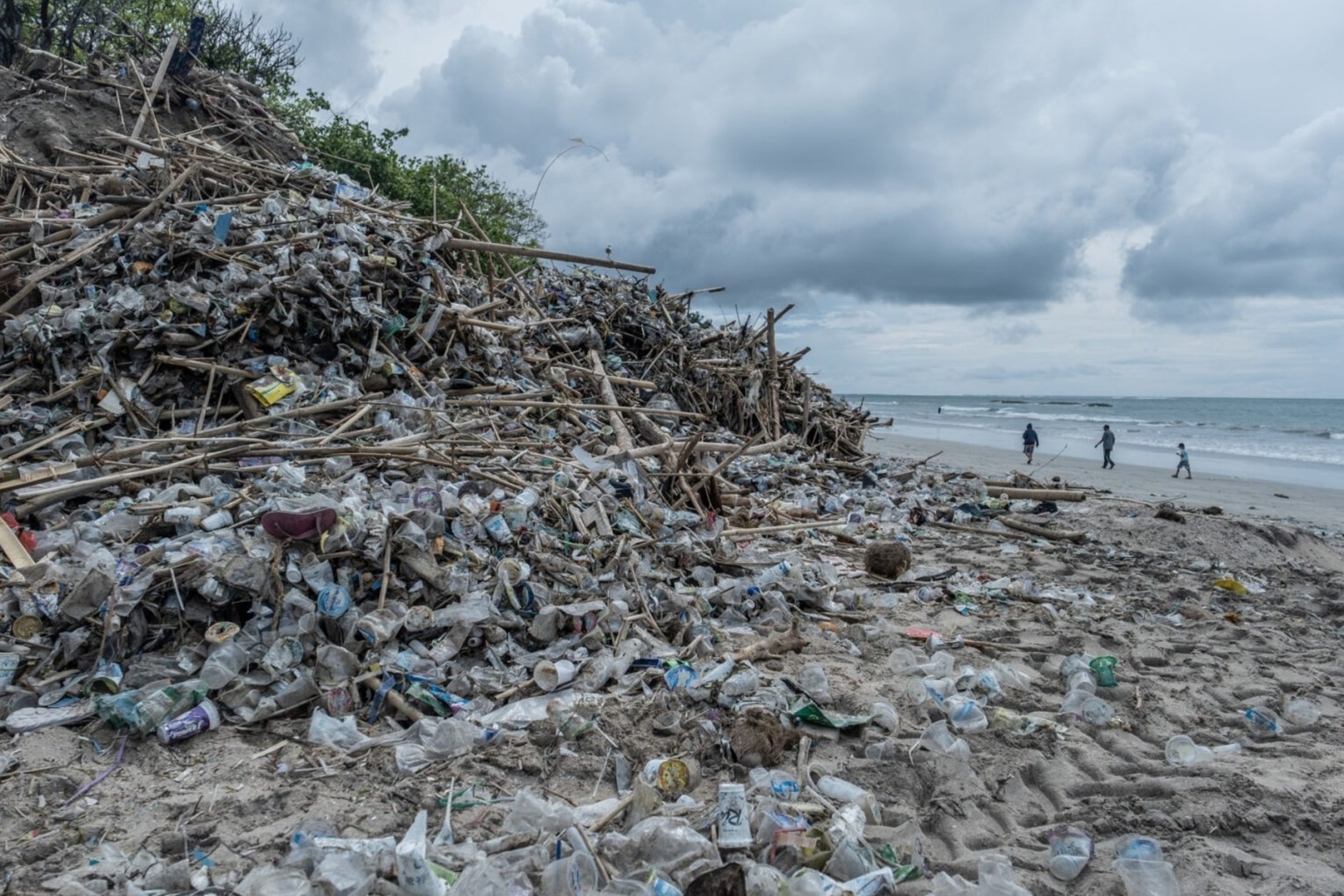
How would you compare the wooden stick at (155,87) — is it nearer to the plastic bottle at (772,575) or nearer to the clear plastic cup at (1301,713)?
the plastic bottle at (772,575)

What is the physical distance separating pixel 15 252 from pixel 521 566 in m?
4.89

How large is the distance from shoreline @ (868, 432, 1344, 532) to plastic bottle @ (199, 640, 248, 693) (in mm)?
9918

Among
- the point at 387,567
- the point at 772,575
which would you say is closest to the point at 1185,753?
the point at 772,575

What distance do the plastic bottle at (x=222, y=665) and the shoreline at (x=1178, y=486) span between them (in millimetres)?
9918

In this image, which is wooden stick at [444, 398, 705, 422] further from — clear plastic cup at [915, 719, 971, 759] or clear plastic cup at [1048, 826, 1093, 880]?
clear plastic cup at [1048, 826, 1093, 880]

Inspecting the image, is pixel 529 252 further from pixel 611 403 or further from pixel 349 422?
pixel 349 422

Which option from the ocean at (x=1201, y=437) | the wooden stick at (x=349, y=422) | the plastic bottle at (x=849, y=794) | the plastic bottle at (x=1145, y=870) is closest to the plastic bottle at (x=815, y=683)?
the plastic bottle at (x=849, y=794)

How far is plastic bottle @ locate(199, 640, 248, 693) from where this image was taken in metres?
2.87

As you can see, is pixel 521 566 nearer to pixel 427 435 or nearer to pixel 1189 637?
pixel 427 435

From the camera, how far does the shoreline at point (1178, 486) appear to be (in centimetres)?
1045

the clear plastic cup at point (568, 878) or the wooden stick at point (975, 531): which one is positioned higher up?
the wooden stick at point (975, 531)

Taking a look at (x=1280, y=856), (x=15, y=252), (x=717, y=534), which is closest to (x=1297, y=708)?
(x=1280, y=856)

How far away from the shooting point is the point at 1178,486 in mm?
12883

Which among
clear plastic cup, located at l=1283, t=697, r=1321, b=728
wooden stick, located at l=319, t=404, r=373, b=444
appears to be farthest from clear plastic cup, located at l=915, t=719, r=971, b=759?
wooden stick, located at l=319, t=404, r=373, b=444
